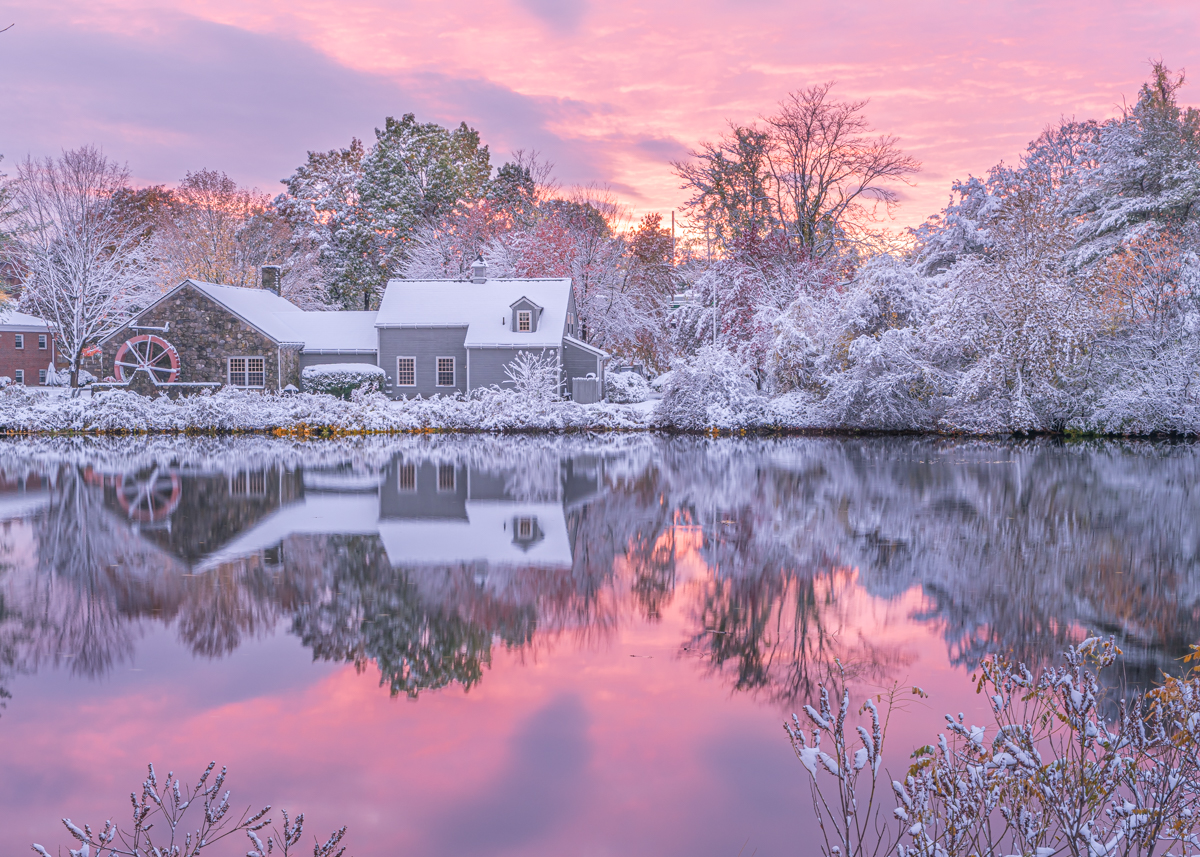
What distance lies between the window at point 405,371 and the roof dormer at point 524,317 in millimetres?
5048

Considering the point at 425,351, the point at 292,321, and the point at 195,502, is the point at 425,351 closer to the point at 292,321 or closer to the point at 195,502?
the point at 292,321

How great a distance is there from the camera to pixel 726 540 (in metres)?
12.2

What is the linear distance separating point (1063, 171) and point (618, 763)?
51013 mm

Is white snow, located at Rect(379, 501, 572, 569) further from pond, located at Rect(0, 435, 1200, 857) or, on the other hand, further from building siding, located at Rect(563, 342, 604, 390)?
building siding, located at Rect(563, 342, 604, 390)

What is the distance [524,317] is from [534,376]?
5.35 m

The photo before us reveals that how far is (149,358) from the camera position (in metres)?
39.8

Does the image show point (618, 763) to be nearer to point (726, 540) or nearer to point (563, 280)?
point (726, 540)

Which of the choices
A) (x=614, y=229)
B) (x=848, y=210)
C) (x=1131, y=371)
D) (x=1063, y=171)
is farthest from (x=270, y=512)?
(x=614, y=229)

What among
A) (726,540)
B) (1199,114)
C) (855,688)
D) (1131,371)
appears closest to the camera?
(855,688)

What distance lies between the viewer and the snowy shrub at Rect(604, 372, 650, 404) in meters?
44.8

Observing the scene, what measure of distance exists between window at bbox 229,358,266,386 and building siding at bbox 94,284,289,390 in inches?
8.2

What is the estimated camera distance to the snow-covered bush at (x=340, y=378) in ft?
130

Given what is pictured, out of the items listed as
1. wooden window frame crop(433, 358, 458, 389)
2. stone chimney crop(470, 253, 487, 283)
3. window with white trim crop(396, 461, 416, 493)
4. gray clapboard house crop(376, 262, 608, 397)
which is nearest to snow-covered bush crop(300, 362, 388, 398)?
gray clapboard house crop(376, 262, 608, 397)

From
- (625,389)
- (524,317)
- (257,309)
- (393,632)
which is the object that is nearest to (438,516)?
(393,632)
